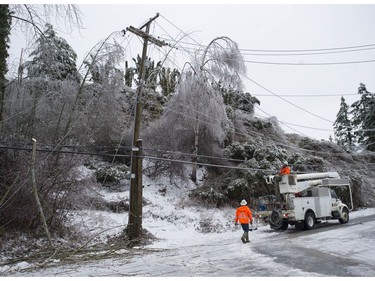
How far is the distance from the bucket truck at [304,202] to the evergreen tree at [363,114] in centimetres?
2431

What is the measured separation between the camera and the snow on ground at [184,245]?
748cm

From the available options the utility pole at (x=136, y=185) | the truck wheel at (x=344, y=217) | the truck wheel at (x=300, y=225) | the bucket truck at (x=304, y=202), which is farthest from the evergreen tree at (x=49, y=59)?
the truck wheel at (x=344, y=217)

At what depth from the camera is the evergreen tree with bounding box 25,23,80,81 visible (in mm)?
8062

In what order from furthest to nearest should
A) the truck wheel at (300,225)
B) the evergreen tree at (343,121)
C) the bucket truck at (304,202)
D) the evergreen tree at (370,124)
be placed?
1. the evergreen tree at (343,121)
2. the evergreen tree at (370,124)
3. the truck wheel at (300,225)
4. the bucket truck at (304,202)

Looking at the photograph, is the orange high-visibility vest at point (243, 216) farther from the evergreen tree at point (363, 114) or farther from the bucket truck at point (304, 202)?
the evergreen tree at point (363, 114)

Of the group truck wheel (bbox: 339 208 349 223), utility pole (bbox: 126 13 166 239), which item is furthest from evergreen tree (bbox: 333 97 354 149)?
utility pole (bbox: 126 13 166 239)

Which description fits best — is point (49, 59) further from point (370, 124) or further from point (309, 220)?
point (370, 124)

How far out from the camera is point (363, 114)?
40688 millimetres

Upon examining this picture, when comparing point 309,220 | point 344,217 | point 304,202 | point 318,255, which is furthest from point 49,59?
point 344,217

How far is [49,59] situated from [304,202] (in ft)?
44.8

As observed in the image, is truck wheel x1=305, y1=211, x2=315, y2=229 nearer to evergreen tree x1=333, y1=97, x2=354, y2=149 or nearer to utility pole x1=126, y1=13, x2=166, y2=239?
utility pole x1=126, y1=13, x2=166, y2=239

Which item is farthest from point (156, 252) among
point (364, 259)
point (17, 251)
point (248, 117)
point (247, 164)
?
point (248, 117)

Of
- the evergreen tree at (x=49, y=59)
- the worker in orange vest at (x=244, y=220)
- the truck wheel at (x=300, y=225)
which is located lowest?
the truck wheel at (x=300, y=225)

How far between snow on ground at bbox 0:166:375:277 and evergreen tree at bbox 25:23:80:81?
578 centimetres
